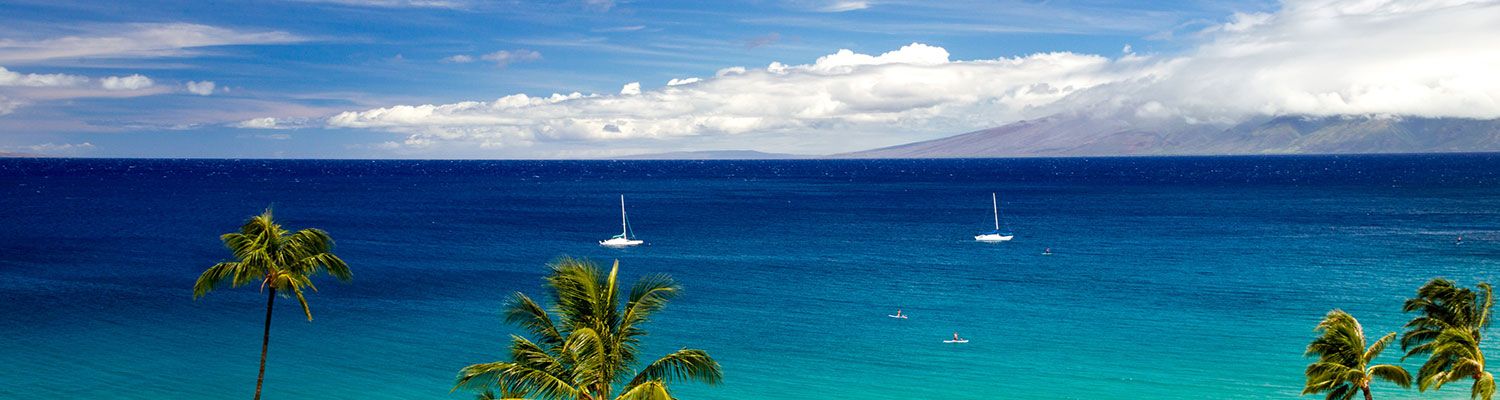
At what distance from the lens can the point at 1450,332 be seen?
3117 centimetres

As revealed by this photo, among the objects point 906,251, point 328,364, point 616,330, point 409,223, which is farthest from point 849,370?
point 409,223

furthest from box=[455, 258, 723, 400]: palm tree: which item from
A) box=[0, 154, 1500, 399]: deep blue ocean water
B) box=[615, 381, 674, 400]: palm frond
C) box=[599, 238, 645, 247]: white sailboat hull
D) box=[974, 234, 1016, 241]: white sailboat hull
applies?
box=[974, 234, 1016, 241]: white sailboat hull

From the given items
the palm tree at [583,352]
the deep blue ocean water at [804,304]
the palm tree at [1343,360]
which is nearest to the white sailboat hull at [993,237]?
the deep blue ocean water at [804,304]

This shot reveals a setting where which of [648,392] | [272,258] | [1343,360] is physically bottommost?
[1343,360]

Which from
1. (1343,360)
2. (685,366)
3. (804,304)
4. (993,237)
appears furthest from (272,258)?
(993,237)

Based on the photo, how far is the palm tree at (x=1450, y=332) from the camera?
30.8m

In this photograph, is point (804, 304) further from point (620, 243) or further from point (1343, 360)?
point (1343, 360)

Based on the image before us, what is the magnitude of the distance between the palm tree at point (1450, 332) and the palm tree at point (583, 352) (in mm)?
20995

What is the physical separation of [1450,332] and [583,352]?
23910 mm

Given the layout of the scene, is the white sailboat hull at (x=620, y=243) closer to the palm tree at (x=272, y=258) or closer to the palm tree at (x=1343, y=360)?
the palm tree at (x=272, y=258)

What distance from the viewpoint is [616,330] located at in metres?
24.0

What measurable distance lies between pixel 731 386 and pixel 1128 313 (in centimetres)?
3273

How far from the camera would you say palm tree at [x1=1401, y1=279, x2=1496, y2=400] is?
30.8m

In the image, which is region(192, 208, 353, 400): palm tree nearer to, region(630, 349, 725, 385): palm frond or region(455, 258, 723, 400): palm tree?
region(455, 258, 723, 400): palm tree
